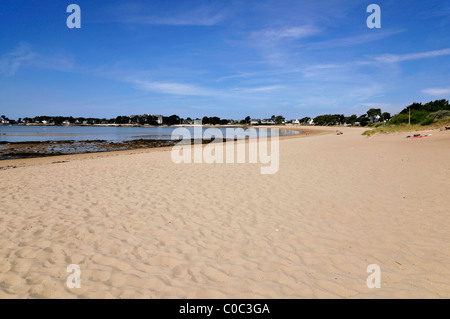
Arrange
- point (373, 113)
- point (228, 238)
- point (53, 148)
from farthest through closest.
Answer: point (373, 113) < point (53, 148) < point (228, 238)

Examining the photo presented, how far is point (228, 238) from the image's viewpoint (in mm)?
4719

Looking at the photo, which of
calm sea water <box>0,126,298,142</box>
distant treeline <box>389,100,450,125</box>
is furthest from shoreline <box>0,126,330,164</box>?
distant treeline <box>389,100,450,125</box>

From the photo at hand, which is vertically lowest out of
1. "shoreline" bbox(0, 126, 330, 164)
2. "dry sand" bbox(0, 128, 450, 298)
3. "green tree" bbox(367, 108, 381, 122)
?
"dry sand" bbox(0, 128, 450, 298)

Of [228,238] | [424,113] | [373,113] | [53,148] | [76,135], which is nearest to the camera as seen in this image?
[228,238]

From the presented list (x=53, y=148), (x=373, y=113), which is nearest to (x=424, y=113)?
(x=53, y=148)

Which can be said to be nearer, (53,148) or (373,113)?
(53,148)

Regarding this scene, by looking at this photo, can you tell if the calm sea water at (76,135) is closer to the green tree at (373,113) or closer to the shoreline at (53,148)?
the shoreline at (53,148)

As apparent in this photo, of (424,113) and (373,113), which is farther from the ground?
(373,113)

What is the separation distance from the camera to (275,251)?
423 cm

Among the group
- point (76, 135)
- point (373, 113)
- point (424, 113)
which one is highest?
point (373, 113)

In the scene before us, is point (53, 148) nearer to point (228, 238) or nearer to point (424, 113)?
point (228, 238)

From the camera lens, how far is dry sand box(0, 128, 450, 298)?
333cm

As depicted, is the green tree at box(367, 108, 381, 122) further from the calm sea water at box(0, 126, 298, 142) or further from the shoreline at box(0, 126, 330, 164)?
the shoreline at box(0, 126, 330, 164)

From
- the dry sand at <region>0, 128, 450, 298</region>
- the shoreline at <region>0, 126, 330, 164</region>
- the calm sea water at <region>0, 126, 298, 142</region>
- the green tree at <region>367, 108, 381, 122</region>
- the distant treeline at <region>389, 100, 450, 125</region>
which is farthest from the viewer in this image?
the green tree at <region>367, 108, 381, 122</region>
